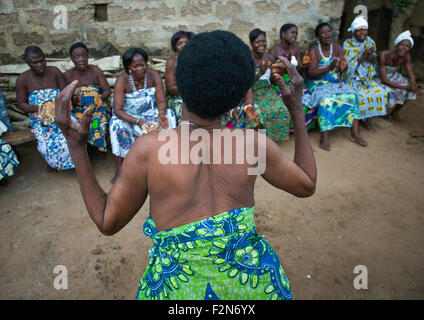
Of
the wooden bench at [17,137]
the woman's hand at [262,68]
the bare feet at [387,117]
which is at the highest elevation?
the woman's hand at [262,68]

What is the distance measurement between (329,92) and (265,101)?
96 centimetres

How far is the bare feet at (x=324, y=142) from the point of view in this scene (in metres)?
4.54

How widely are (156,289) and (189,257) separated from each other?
0.22m

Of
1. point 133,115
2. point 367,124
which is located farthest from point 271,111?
point 133,115

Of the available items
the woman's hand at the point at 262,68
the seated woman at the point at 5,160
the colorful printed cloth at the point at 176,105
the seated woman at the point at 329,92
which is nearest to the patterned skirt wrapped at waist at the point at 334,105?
the seated woman at the point at 329,92

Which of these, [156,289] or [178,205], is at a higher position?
[178,205]

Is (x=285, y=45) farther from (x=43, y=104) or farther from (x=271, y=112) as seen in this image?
(x=43, y=104)

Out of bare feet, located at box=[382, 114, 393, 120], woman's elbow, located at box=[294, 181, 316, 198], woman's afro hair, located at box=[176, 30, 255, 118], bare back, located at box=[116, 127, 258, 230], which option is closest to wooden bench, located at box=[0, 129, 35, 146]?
bare back, located at box=[116, 127, 258, 230]

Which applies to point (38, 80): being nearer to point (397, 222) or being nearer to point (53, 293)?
point (53, 293)

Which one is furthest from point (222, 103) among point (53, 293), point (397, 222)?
point (397, 222)

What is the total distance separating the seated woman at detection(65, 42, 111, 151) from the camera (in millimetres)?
3994

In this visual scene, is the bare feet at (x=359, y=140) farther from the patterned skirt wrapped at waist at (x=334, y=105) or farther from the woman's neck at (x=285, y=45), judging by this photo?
the woman's neck at (x=285, y=45)

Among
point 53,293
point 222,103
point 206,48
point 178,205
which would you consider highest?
point 206,48

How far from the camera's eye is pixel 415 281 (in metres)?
2.49
